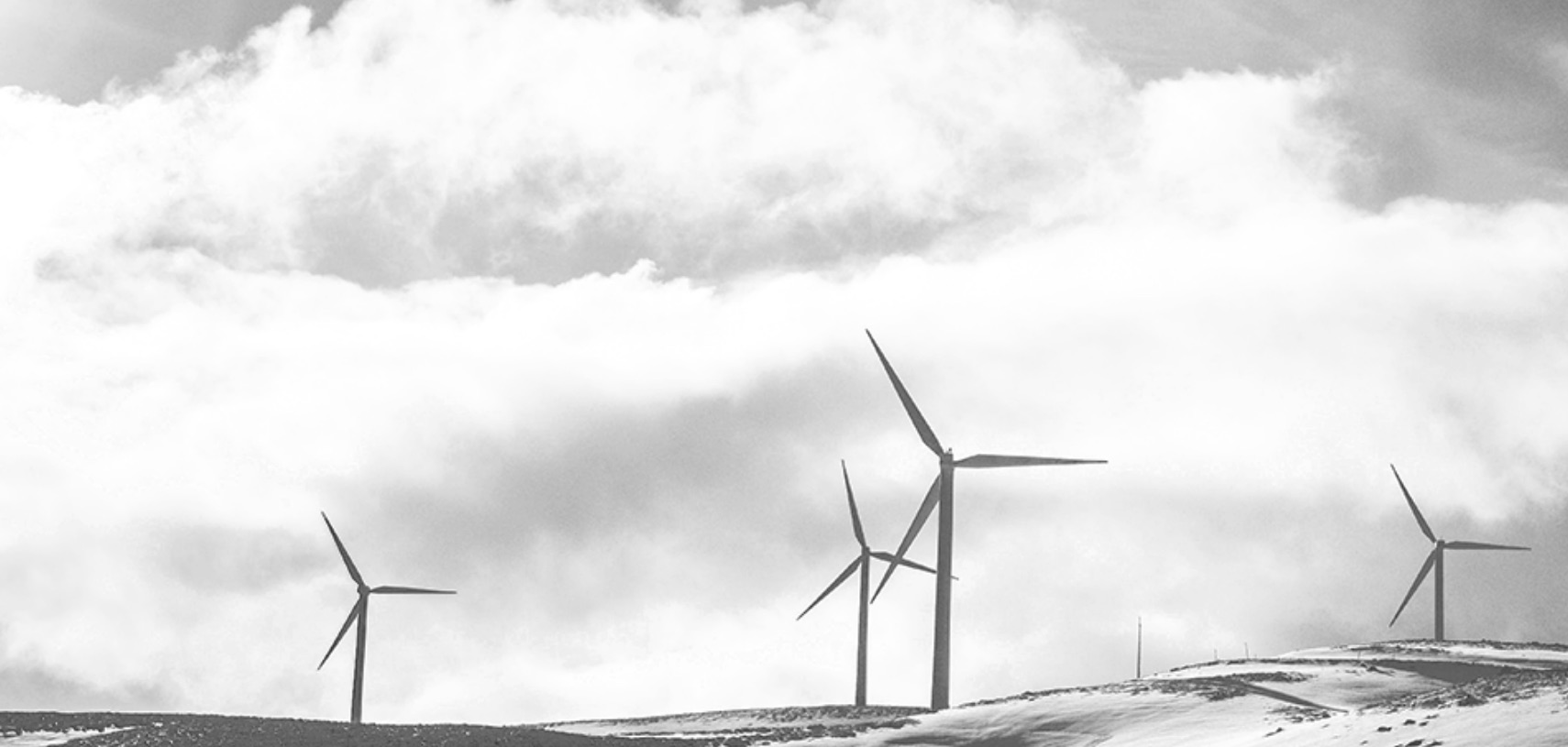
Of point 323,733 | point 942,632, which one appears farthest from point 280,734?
point 942,632

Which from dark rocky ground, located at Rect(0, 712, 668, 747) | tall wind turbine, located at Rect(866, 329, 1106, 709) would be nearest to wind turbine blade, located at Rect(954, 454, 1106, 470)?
tall wind turbine, located at Rect(866, 329, 1106, 709)

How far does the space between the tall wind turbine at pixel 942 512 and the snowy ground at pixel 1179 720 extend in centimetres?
402

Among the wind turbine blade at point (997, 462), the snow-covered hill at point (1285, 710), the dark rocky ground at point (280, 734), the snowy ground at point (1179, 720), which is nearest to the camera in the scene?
the snow-covered hill at point (1285, 710)

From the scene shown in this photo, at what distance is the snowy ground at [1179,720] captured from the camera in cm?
5238

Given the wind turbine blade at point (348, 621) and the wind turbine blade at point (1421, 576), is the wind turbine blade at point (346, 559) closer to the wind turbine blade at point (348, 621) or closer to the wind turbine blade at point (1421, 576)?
the wind turbine blade at point (348, 621)

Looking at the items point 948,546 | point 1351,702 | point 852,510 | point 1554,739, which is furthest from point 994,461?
point 1554,739

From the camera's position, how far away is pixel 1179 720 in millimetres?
69125

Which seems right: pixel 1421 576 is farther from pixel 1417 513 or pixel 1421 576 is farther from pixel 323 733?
pixel 323 733

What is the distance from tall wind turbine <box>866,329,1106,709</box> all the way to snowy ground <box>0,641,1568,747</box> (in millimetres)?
4018

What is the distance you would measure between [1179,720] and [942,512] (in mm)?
23814

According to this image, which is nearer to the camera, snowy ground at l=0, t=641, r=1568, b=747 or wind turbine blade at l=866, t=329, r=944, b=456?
snowy ground at l=0, t=641, r=1568, b=747

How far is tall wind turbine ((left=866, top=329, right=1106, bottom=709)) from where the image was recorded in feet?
280

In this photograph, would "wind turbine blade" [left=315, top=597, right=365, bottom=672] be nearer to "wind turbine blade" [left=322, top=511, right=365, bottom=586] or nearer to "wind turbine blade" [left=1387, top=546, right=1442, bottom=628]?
"wind turbine blade" [left=322, top=511, right=365, bottom=586]

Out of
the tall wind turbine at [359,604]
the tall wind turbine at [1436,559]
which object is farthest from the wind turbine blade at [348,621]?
the tall wind turbine at [1436,559]
